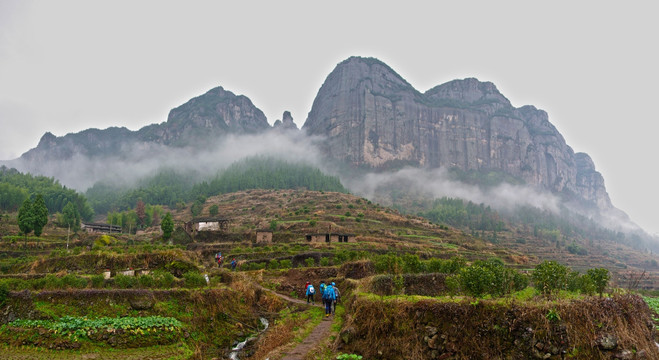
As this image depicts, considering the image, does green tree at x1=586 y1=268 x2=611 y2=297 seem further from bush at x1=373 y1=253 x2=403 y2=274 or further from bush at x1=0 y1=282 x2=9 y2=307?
bush at x1=0 y1=282 x2=9 y2=307

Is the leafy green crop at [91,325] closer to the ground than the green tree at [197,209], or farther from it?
farther from it

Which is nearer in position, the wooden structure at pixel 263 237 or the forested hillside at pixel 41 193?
the wooden structure at pixel 263 237

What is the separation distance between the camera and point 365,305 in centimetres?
1295

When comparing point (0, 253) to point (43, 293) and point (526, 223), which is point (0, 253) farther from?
point (526, 223)

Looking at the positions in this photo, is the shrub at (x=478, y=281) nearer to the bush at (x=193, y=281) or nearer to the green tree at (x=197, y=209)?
the bush at (x=193, y=281)

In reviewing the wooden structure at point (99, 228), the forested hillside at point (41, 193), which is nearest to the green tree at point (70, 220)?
the wooden structure at point (99, 228)

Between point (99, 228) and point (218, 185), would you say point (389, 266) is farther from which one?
point (218, 185)

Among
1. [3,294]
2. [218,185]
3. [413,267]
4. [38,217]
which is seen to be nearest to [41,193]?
[218,185]

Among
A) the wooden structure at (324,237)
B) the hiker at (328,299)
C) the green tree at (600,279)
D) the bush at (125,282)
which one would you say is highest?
the green tree at (600,279)

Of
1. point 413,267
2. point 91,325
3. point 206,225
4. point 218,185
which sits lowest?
point 206,225

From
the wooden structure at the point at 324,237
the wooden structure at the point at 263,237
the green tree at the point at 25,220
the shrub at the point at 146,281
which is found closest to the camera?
the shrub at the point at 146,281

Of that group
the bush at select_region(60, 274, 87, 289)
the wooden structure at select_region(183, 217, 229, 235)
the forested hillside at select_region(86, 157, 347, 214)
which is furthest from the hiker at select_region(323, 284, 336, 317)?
the forested hillside at select_region(86, 157, 347, 214)

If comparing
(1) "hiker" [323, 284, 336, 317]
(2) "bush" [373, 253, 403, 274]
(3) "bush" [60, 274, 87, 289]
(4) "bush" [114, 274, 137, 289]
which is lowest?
(1) "hiker" [323, 284, 336, 317]

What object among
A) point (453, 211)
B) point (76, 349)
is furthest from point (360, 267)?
point (453, 211)
